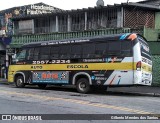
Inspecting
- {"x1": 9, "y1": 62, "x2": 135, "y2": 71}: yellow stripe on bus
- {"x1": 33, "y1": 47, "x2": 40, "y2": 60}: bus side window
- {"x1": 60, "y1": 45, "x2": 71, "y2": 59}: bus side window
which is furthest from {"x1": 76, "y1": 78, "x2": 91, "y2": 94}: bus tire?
{"x1": 33, "y1": 47, "x2": 40, "y2": 60}: bus side window

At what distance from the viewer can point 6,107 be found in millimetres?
13375

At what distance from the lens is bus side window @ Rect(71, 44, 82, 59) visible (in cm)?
1972

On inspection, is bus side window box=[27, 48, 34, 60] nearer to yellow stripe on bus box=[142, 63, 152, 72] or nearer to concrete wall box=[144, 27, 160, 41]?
yellow stripe on bus box=[142, 63, 152, 72]

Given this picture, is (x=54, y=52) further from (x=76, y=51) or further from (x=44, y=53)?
(x=76, y=51)

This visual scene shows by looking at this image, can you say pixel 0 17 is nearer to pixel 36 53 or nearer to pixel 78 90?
pixel 36 53

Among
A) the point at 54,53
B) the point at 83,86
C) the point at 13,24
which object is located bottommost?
the point at 83,86

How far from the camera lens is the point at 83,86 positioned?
19641 mm

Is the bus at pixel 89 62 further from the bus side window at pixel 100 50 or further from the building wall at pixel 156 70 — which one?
the building wall at pixel 156 70

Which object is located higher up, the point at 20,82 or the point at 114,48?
the point at 114,48

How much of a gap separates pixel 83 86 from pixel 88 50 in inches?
74.0

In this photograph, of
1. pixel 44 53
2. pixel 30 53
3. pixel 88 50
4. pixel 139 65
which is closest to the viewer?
pixel 139 65

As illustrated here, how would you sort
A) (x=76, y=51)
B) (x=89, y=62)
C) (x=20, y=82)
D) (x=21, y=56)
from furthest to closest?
1. (x=20, y=82)
2. (x=21, y=56)
3. (x=76, y=51)
4. (x=89, y=62)

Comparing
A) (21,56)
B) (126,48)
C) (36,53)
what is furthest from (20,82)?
(126,48)

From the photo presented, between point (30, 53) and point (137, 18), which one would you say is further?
point (137, 18)
